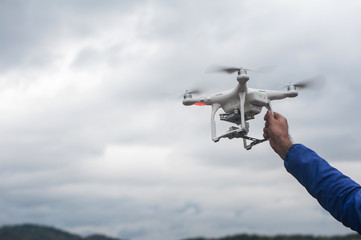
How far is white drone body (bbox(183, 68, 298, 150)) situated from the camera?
18233 mm

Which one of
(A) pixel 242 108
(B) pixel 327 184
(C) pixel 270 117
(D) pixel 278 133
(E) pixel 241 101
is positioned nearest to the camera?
(B) pixel 327 184

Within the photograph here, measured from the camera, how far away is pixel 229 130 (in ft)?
55.2

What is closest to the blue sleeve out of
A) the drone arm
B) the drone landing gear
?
the drone landing gear

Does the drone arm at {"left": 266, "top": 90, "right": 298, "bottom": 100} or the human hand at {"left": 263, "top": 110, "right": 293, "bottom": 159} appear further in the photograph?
the drone arm at {"left": 266, "top": 90, "right": 298, "bottom": 100}

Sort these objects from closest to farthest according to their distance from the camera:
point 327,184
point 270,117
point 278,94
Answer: point 327,184 → point 270,117 → point 278,94

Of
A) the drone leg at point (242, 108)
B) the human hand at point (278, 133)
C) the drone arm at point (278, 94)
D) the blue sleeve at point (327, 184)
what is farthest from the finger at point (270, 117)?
the drone arm at point (278, 94)

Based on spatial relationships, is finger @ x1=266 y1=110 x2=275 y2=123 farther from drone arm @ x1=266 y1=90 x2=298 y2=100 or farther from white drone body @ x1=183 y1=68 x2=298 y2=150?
drone arm @ x1=266 y1=90 x2=298 y2=100

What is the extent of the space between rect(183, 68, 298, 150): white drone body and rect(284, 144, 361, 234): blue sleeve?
34.1 ft

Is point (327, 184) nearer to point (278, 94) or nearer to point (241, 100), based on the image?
point (241, 100)

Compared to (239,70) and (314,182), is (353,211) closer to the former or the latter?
(314,182)

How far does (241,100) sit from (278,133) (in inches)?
504

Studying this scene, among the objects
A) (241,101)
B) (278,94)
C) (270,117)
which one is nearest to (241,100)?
(241,101)

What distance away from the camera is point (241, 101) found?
62.7 ft

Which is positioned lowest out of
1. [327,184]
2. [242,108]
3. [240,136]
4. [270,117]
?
[327,184]
